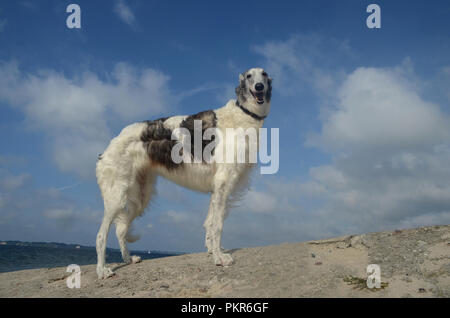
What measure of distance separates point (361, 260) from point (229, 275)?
286 centimetres

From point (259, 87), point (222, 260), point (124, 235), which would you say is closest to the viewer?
point (222, 260)

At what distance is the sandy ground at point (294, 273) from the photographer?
5.59 m

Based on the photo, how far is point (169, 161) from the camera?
8094mm

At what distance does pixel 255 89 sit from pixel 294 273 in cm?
416

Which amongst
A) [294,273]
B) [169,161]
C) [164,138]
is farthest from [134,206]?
[294,273]

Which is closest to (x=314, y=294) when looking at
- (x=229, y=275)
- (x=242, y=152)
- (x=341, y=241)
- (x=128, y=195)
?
(x=229, y=275)

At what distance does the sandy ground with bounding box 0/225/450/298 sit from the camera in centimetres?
559

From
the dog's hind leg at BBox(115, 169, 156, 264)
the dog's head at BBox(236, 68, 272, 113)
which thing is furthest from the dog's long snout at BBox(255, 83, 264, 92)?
the dog's hind leg at BBox(115, 169, 156, 264)

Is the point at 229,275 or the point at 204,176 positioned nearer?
the point at 229,275

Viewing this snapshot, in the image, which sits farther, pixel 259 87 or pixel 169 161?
pixel 169 161

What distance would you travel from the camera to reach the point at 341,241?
7969 millimetres

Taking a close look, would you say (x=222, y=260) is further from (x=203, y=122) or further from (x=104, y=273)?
(x=203, y=122)

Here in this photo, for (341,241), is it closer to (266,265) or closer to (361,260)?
(361,260)
